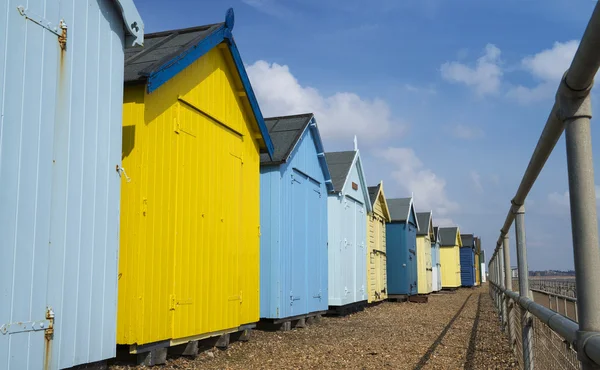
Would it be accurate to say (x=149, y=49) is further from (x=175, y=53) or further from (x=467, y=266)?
(x=467, y=266)

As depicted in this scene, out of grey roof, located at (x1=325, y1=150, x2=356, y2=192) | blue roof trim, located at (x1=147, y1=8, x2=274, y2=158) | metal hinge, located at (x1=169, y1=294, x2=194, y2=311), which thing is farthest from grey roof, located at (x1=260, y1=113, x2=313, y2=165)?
metal hinge, located at (x1=169, y1=294, x2=194, y2=311)

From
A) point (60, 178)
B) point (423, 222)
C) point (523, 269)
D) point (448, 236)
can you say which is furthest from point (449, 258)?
point (60, 178)

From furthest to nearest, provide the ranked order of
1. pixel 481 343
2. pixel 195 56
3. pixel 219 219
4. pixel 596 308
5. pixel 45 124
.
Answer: pixel 481 343 < pixel 219 219 < pixel 195 56 < pixel 45 124 < pixel 596 308

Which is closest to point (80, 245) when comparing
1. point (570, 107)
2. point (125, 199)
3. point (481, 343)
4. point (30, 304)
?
point (30, 304)

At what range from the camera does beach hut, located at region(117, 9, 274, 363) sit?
6340 millimetres

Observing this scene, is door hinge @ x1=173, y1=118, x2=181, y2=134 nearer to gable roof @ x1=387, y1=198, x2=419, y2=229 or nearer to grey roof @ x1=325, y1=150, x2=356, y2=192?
grey roof @ x1=325, y1=150, x2=356, y2=192

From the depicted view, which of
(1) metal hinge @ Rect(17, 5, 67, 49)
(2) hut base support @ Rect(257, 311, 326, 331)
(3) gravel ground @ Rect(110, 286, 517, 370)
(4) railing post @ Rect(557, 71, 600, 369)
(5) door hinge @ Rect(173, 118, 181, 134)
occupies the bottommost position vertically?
(3) gravel ground @ Rect(110, 286, 517, 370)

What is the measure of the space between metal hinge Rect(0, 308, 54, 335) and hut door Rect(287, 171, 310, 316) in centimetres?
726

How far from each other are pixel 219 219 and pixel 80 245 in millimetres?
3637

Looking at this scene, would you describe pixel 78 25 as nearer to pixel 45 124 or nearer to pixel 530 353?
pixel 45 124

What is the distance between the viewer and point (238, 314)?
8.75 metres

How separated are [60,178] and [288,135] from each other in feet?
25.2

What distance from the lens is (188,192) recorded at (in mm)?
7402

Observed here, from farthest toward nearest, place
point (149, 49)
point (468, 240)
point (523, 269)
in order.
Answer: point (468, 240), point (149, 49), point (523, 269)
